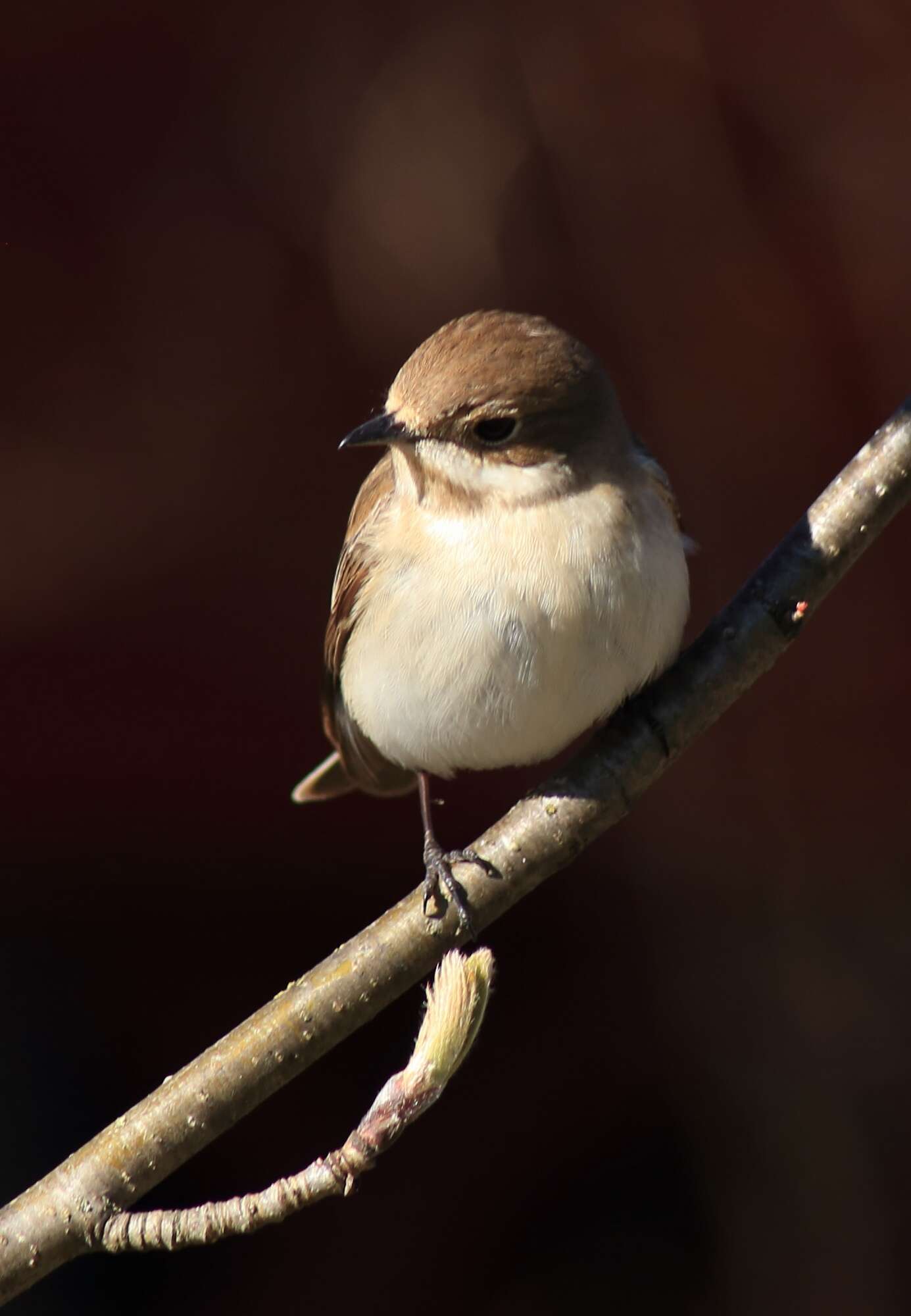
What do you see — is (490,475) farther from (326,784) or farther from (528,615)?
(326,784)

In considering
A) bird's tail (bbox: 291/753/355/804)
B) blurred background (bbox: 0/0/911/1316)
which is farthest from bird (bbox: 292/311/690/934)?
blurred background (bbox: 0/0/911/1316)

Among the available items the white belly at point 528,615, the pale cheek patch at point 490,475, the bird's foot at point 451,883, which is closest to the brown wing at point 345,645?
the white belly at point 528,615

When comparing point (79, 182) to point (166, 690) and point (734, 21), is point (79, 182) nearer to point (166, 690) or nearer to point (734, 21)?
point (166, 690)

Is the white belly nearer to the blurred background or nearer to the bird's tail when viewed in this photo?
the bird's tail

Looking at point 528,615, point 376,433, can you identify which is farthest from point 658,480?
point 376,433

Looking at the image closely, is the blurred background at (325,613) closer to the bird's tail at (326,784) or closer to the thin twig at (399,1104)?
the bird's tail at (326,784)

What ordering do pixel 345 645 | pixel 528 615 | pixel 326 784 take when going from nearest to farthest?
pixel 528 615, pixel 345 645, pixel 326 784

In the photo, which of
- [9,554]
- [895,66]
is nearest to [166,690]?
[9,554]
